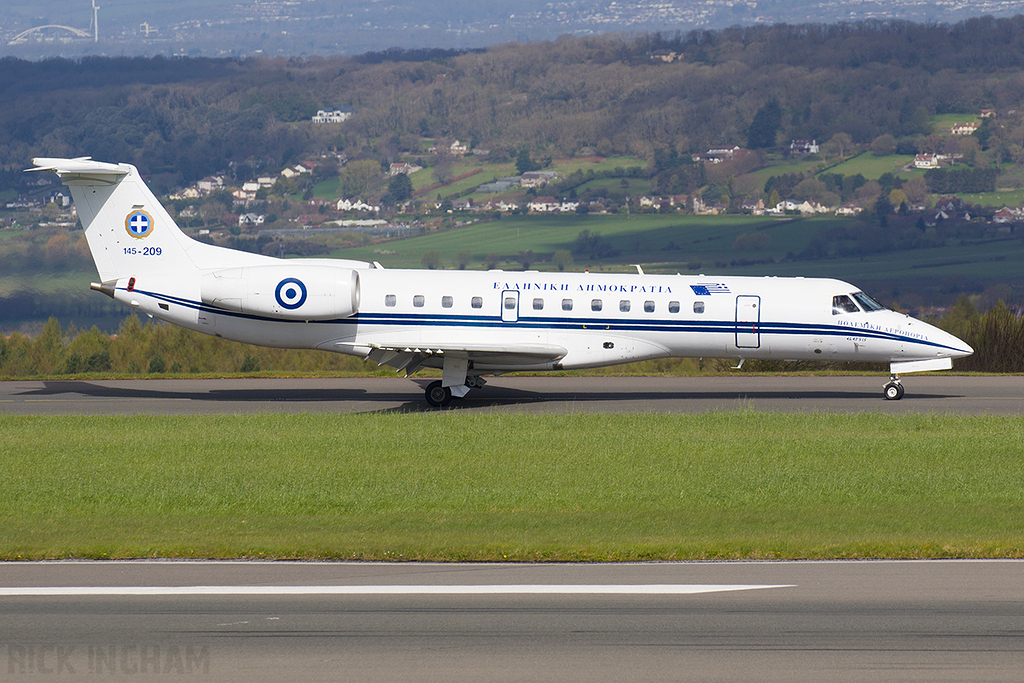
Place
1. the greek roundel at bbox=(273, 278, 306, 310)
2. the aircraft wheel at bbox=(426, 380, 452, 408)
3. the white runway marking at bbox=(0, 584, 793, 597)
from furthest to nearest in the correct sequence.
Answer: the aircraft wheel at bbox=(426, 380, 452, 408) → the greek roundel at bbox=(273, 278, 306, 310) → the white runway marking at bbox=(0, 584, 793, 597)

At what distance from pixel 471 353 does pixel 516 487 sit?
34.1 ft

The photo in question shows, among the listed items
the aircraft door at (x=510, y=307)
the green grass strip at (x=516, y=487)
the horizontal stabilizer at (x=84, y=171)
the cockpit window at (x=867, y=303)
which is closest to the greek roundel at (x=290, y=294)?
the green grass strip at (x=516, y=487)

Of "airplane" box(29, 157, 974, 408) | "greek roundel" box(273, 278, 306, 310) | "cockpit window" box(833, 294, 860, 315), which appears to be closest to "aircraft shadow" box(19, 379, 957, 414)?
"airplane" box(29, 157, 974, 408)

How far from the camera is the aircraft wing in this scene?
89.5 ft

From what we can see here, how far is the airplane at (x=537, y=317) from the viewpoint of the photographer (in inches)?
1096

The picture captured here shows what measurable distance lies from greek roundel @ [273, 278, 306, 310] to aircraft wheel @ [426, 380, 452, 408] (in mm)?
3908

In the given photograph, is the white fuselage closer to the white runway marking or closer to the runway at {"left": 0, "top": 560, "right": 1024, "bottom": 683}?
the runway at {"left": 0, "top": 560, "right": 1024, "bottom": 683}

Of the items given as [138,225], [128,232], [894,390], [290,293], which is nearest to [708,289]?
[894,390]

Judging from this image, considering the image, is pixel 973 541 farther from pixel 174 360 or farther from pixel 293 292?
pixel 174 360

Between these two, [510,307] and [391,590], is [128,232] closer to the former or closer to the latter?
[510,307]

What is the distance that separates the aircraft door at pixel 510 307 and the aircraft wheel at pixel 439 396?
2.30 meters

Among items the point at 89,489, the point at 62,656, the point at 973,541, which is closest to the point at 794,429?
the point at 973,541

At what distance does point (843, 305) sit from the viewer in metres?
28.3

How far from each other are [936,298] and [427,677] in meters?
182
